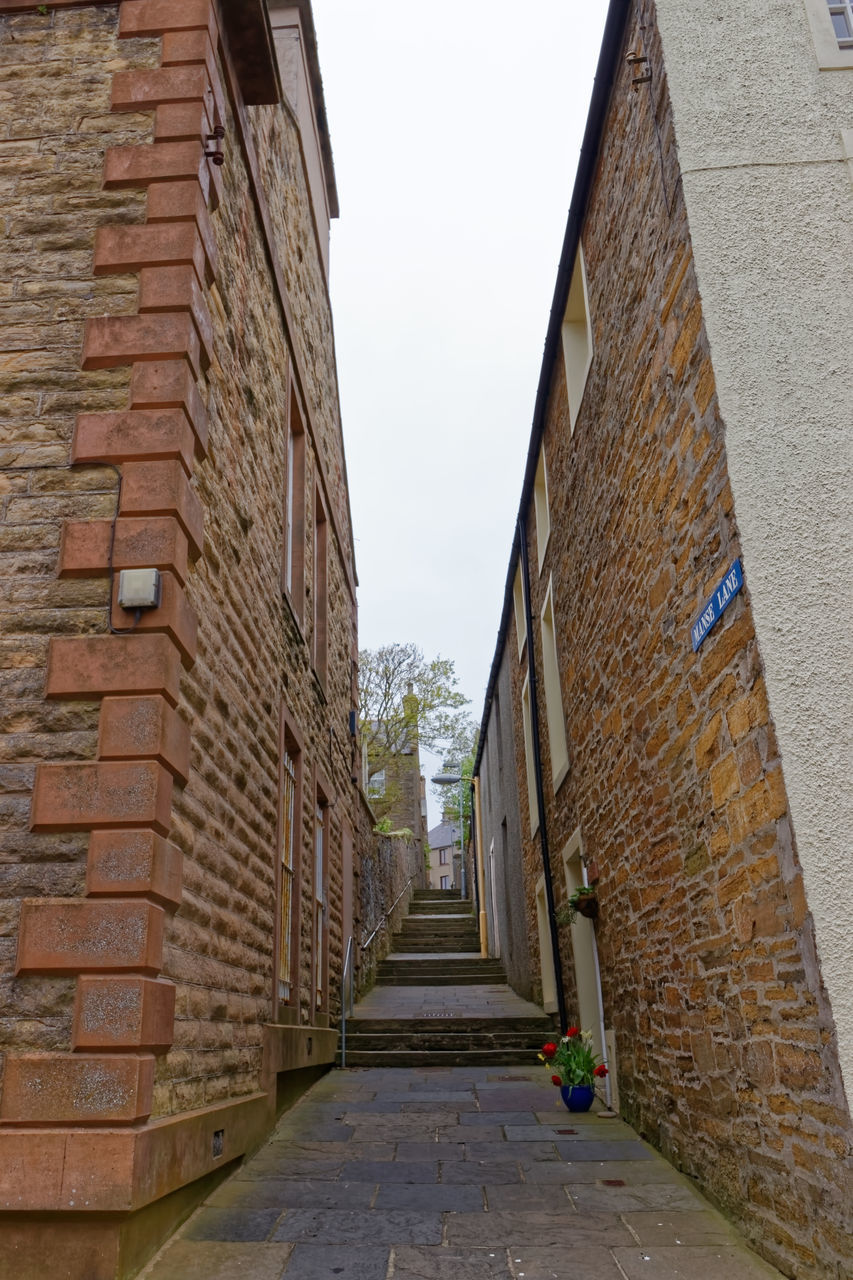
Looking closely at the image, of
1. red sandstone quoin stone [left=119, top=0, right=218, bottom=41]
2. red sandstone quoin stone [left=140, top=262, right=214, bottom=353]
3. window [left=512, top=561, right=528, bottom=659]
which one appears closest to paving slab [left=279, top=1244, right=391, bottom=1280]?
red sandstone quoin stone [left=140, top=262, right=214, bottom=353]

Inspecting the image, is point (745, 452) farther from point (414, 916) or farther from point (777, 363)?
point (414, 916)

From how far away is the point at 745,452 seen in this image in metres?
4.25

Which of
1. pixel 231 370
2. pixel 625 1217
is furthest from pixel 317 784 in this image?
pixel 625 1217

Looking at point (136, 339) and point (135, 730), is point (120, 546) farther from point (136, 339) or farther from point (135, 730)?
point (136, 339)

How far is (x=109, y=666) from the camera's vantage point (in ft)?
13.4

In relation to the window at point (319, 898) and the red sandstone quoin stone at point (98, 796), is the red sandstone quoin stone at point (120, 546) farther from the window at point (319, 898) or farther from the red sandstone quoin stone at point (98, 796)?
the window at point (319, 898)

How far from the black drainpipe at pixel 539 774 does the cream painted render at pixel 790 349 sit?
252 inches

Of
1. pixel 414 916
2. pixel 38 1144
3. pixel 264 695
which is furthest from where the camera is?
pixel 414 916

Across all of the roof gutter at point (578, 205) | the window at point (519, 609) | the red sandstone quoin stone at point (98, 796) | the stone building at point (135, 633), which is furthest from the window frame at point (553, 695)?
the red sandstone quoin stone at point (98, 796)

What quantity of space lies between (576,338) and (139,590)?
540 cm

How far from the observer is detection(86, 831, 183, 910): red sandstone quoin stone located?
376cm

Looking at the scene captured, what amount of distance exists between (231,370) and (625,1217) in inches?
195

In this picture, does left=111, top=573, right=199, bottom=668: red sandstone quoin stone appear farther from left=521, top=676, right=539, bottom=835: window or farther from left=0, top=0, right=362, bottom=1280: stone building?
left=521, top=676, right=539, bottom=835: window

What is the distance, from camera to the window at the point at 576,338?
25.0 ft
